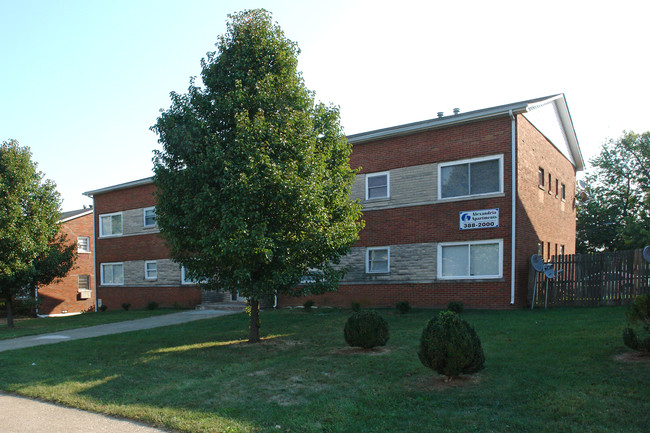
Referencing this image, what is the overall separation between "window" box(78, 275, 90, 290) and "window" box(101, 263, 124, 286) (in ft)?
21.9

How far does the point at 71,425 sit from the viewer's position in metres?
6.50

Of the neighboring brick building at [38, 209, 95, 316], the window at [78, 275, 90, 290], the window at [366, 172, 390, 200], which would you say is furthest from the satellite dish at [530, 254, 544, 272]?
the window at [78, 275, 90, 290]

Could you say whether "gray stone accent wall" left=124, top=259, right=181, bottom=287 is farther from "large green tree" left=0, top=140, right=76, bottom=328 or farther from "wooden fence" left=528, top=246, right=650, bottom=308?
"wooden fence" left=528, top=246, right=650, bottom=308

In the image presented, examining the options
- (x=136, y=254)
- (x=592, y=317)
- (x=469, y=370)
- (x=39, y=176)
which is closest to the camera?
(x=469, y=370)

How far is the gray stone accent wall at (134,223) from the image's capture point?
26120mm

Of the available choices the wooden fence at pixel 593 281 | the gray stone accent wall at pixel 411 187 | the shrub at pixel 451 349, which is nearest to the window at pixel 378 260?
the gray stone accent wall at pixel 411 187

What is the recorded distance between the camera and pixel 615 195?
132ft

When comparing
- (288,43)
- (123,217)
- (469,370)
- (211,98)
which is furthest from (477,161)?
(123,217)

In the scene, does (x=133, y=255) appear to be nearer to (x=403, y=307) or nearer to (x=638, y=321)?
(x=403, y=307)

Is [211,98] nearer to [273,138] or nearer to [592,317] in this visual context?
[273,138]

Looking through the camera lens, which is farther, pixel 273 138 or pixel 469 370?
pixel 273 138

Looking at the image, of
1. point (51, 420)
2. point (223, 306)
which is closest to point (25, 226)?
point (223, 306)

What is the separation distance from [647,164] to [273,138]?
38.3 meters

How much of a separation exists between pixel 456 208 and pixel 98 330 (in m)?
12.3
